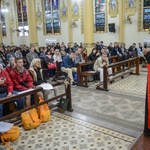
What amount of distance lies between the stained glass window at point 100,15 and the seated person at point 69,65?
7280 mm

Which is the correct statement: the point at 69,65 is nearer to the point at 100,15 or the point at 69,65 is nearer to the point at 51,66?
the point at 51,66

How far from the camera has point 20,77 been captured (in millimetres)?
4355

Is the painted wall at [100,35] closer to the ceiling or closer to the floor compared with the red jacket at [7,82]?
closer to the ceiling

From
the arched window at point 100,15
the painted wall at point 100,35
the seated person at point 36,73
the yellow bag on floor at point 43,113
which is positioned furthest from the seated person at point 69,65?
the arched window at point 100,15

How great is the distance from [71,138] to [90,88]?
3.18 meters

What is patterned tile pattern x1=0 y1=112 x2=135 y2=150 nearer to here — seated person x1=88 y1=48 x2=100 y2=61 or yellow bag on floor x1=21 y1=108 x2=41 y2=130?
yellow bag on floor x1=21 y1=108 x2=41 y2=130

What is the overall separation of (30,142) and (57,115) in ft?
3.71

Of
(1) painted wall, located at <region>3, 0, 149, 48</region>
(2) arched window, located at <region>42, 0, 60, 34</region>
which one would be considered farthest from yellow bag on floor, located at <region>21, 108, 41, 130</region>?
(2) arched window, located at <region>42, 0, 60, 34</region>

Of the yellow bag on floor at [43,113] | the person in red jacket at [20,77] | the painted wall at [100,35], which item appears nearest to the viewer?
the yellow bag on floor at [43,113]

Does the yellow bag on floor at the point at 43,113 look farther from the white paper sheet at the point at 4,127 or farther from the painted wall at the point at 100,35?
the painted wall at the point at 100,35

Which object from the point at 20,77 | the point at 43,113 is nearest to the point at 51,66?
the point at 20,77

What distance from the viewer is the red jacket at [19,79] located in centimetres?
430

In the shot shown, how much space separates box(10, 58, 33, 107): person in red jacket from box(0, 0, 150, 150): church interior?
0.02 m

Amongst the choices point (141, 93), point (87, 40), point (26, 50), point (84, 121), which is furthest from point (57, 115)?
point (26, 50)
